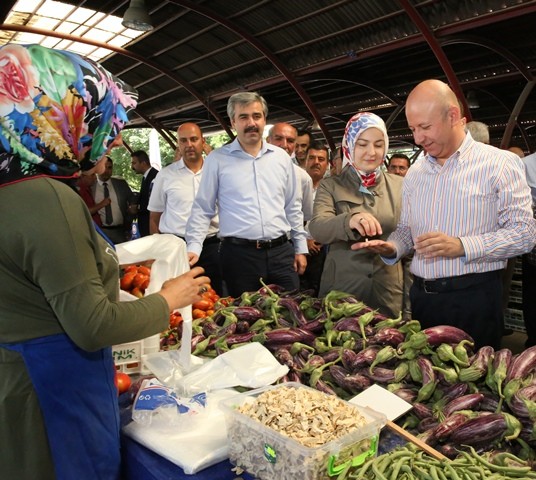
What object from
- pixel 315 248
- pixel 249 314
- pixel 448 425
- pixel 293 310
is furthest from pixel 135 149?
pixel 448 425

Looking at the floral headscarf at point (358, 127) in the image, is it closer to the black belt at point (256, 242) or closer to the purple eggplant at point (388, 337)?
the black belt at point (256, 242)

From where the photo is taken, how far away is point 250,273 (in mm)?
3293

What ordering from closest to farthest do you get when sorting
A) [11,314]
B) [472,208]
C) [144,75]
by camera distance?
[11,314]
[472,208]
[144,75]

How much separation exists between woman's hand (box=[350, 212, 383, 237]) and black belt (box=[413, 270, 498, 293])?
337mm

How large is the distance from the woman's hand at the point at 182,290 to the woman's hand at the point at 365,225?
102 cm

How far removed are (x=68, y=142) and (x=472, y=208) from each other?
1.68 metres

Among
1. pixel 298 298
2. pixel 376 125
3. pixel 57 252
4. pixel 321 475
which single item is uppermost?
pixel 376 125

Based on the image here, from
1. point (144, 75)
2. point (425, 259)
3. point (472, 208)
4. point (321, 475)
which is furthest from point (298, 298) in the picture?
point (144, 75)

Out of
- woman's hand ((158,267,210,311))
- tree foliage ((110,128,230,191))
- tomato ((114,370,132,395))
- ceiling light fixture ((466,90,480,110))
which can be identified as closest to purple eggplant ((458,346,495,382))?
woman's hand ((158,267,210,311))

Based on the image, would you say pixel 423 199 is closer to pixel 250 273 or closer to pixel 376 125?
pixel 376 125

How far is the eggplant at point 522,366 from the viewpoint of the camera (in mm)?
1486

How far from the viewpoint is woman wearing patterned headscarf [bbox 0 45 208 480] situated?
117cm

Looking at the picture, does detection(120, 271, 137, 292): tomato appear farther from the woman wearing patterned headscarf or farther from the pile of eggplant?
the woman wearing patterned headscarf

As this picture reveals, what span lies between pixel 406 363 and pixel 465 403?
262mm
